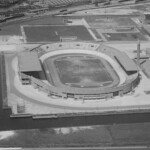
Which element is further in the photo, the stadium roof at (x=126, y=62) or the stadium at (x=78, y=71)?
the stadium roof at (x=126, y=62)

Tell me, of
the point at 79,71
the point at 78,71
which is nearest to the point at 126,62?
the point at 79,71

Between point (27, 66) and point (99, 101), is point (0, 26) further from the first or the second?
point (99, 101)

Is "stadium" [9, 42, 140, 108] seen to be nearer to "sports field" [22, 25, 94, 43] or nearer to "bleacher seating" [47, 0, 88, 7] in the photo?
"sports field" [22, 25, 94, 43]

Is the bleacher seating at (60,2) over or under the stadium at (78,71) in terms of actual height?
over

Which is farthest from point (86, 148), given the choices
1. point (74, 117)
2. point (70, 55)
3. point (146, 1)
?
point (146, 1)

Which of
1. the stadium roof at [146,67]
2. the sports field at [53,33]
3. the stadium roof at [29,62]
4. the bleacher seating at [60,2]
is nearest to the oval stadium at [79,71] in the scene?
the stadium roof at [29,62]

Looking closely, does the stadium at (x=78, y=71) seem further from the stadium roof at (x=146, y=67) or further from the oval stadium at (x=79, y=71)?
the stadium roof at (x=146, y=67)
